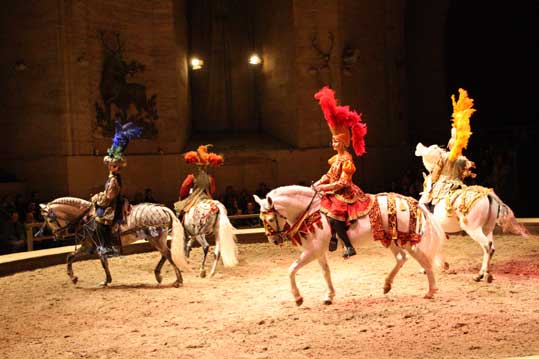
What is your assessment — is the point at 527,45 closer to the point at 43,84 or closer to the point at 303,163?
the point at 303,163

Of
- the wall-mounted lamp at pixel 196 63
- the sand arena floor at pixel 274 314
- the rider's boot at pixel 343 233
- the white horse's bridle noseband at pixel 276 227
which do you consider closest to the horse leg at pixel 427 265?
the sand arena floor at pixel 274 314

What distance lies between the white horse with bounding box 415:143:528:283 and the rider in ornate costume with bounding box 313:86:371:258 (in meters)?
1.75

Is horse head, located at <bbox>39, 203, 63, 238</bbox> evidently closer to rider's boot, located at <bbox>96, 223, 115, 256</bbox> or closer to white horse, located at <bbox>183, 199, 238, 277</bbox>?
rider's boot, located at <bbox>96, 223, 115, 256</bbox>

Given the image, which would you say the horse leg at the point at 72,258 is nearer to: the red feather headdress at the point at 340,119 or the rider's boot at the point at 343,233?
the rider's boot at the point at 343,233

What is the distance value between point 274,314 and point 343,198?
1499 mm

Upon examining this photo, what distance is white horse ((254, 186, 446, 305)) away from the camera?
6.60m

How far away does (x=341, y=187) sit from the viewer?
22.2 feet

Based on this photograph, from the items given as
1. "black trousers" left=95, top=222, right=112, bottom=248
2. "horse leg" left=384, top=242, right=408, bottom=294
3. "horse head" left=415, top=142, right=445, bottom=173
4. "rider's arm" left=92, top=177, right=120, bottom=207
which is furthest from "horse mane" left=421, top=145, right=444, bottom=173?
"black trousers" left=95, top=222, right=112, bottom=248

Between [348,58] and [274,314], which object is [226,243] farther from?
[348,58]

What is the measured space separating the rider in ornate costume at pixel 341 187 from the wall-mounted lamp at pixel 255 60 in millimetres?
11369

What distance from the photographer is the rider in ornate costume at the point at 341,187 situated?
673 cm

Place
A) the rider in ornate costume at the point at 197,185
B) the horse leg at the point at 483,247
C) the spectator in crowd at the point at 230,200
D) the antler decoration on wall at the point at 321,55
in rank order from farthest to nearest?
1. the antler decoration on wall at the point at 321,55
2. the spectator in crowd at the point at 230,200
3. the rider in ornate costume at the point at 197,185
4. the horse leg at the point at 483,247

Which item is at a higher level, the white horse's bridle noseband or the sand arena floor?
the white horse's bridle noseband

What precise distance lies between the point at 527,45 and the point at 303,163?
7.86 m
